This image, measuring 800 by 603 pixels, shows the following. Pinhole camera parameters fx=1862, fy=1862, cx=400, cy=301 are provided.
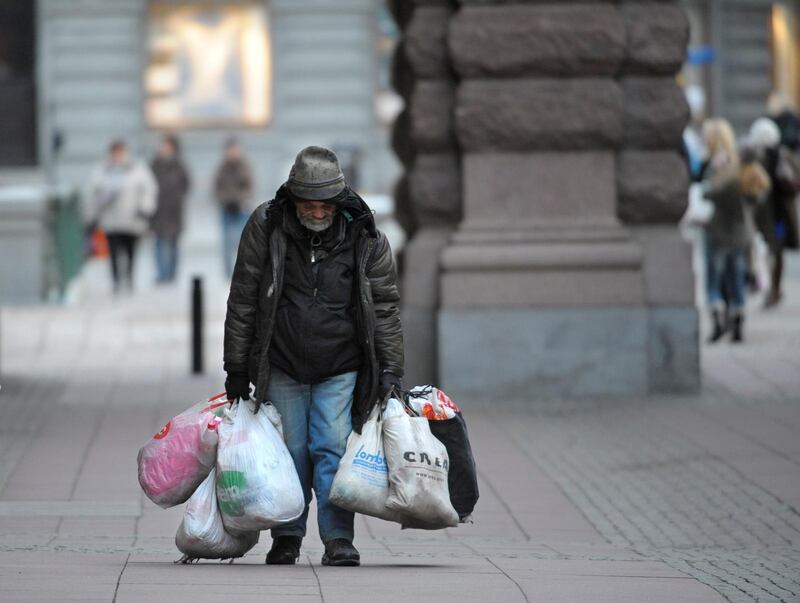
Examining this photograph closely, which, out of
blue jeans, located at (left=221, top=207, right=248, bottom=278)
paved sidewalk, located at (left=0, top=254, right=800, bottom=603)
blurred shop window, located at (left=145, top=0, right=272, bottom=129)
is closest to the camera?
paved sidewalk, located at (left=0, top=254, right=800, bottom=603)

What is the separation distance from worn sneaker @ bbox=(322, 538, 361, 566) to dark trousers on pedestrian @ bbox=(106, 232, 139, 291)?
14950 millimetres

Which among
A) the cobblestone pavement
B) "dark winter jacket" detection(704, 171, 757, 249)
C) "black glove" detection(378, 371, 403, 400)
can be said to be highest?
"dark winter jacket" detection(704, 171, 757, 249)

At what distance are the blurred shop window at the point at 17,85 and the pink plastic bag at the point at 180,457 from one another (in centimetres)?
→ 3010

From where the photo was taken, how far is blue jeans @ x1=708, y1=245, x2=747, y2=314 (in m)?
15.6

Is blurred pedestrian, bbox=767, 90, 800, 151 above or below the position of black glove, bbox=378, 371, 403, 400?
above

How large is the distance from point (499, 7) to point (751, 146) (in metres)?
5.20

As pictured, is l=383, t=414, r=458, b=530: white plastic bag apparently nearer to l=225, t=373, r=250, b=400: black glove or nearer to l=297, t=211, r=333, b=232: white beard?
l=225, t=373, r=250, b=400: black glove

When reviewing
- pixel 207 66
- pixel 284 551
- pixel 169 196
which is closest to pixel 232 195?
pixel 169 196

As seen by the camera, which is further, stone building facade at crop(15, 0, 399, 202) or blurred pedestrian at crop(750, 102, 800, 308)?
stone building facade at crop(15, 0, 399, 202)

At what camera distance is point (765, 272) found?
70.5 ft

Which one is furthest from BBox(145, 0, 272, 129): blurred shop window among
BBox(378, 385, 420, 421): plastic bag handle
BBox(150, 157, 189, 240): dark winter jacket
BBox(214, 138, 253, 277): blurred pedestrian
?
BBox(378, 385, 420, 421): plastic bag handle

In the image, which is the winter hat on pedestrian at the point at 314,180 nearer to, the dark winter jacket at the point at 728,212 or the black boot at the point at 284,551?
the black boot at the point at 284,551

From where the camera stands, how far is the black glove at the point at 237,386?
7070mm

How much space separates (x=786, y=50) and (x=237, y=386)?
32.9 m
